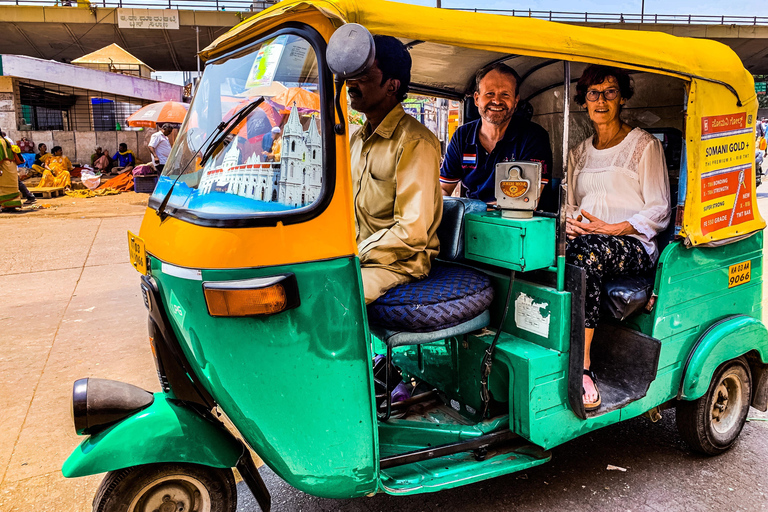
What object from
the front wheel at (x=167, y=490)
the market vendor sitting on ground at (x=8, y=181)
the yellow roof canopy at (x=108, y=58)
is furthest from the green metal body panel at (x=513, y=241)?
the yellow roof canopy at (x=108, y=58)

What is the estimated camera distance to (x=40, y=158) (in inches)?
714

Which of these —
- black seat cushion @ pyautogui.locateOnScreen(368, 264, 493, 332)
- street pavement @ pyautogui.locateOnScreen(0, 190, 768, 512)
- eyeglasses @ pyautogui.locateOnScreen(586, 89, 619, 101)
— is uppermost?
eyeglasses @ pyautogui.locateOnScreen(586, 89, 619, 101)

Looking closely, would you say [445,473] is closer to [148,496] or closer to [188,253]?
[148,496]

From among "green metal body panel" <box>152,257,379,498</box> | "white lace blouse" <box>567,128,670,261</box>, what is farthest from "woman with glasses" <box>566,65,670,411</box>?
"green metal body panel" <box>152,257,379,498</box>

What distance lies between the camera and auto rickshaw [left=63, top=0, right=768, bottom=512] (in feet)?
6.43

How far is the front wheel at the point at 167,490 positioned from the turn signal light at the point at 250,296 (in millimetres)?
630

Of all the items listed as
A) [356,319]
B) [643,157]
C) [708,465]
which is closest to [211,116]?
[356,319]

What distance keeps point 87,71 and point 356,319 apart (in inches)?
917

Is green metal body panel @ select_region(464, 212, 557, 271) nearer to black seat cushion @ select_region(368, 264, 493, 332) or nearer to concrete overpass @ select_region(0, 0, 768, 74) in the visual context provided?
black seat cushion @ select_region(368, 264, 493, 332)

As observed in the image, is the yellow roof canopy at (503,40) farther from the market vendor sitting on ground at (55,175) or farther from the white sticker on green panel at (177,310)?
the market vendor sitting on ground at (55,175)

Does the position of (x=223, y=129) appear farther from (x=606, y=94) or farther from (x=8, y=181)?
(x=8, y=181)

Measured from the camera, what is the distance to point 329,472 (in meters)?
2.10

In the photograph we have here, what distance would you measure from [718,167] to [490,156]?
3.76ft

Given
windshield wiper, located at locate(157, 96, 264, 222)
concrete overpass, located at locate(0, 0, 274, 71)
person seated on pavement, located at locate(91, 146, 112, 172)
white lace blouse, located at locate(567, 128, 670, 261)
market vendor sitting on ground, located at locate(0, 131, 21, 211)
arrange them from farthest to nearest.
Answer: concrete overpass, located at locate(0, 0, 274, 71) < person seated on pavement, located at locate(91, 146, 112, 172) < market vendor sitting on ground, located at locate(0, 131, 21, 211) < white lace blouse, located at locate(567, 128, 670, 261) < windshield wiper, located at locate(157, 96, 264, 222)
